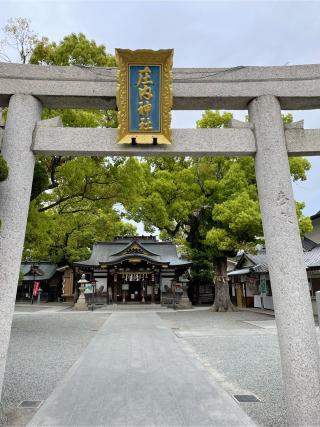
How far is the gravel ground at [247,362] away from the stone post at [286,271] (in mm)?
566

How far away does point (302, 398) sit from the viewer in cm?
381

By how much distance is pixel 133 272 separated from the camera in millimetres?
28797

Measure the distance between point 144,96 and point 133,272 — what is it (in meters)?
25.0

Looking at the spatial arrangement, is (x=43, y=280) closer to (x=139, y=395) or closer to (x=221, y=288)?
(x=221, y=288)

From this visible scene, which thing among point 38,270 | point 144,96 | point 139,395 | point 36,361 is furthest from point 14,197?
point 38,270

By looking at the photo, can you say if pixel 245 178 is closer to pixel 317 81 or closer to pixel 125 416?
pixel 317 81

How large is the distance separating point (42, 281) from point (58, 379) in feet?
108

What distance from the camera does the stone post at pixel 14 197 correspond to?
405 cm

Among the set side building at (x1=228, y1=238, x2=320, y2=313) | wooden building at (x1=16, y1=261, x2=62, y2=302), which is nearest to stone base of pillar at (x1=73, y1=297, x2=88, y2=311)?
wooden building at (x1=16, y1=261, x2=62, y2=302)

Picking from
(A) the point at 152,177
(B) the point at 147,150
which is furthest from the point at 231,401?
(A) the point at 152,177

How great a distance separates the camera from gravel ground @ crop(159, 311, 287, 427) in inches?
181

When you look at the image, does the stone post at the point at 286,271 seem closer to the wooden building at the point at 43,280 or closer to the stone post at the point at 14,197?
the stone post at the point at 14,197

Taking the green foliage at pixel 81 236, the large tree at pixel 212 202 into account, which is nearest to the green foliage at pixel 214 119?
the large tree at pixel 212 202

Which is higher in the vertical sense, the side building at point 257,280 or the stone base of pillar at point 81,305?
the side building at point 257,280
